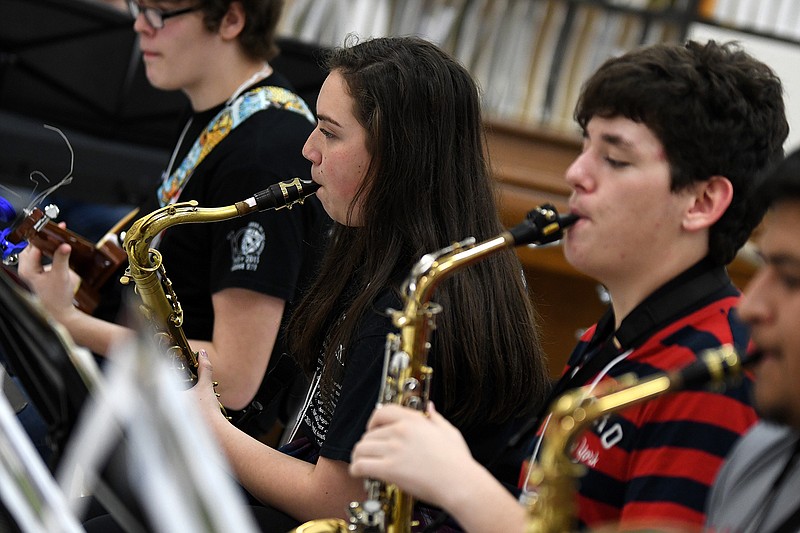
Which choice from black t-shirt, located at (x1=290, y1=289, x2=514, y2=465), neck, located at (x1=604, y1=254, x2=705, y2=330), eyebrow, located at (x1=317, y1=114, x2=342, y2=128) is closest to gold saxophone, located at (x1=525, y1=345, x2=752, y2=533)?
neck, located at (x1=604, y1=254, x2=705, y2=330)

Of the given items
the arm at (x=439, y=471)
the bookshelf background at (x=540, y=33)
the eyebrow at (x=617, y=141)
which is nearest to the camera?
the arm at (x=439, y=471)

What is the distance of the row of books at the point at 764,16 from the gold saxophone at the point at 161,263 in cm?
284

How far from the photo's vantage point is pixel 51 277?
213 cm

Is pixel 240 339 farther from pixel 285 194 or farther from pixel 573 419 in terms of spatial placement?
pixel 573 419

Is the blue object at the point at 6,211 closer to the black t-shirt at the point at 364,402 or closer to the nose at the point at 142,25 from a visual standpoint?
the nose at the point at 142,25

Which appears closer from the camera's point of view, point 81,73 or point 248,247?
point 248,247

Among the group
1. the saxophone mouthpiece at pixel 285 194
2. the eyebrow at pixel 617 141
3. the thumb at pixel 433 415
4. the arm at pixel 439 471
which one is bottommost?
the arm at pixel 439 471

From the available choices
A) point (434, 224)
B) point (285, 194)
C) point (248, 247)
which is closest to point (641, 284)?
point (434, 224)

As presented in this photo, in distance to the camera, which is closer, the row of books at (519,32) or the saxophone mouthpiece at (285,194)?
the saxophone mouthpiece at (285,194)

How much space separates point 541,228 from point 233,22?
1.32 metres

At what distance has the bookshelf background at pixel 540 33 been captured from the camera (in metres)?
4.10

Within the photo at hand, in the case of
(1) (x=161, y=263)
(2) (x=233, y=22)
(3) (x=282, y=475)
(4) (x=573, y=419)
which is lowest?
(3) (x=282, y=475)

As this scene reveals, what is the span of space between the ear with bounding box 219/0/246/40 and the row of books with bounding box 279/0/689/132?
166 centimetres

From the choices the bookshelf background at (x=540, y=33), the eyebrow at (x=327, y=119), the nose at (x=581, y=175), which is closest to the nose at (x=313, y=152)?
the eyebrow at (x=327, y=119)
